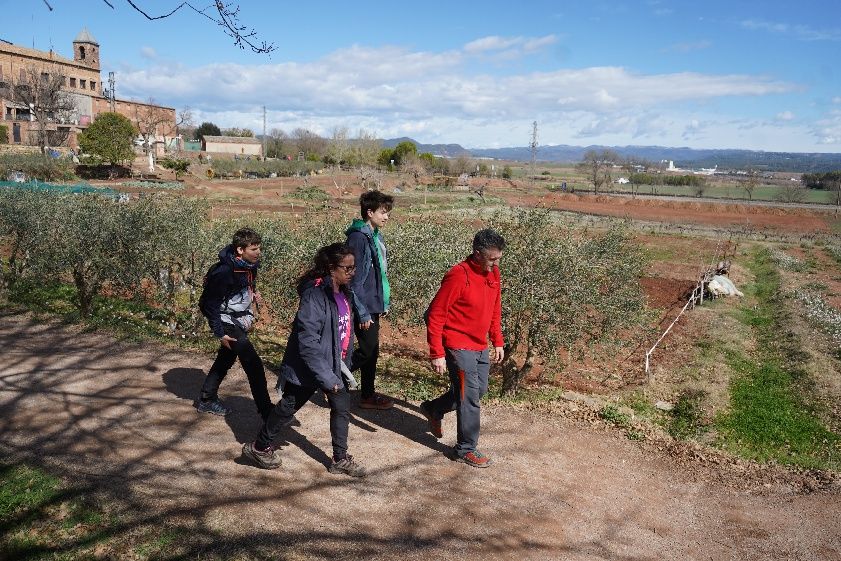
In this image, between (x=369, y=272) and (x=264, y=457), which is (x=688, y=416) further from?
(x=264, y=457)

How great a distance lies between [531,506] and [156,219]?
7013 mm

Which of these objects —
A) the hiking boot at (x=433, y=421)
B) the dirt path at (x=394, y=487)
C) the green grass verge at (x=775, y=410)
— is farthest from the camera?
the green grass verge at (x=775, y=410)

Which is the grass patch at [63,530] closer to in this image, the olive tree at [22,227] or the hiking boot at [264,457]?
the hiking boot at [264,457]

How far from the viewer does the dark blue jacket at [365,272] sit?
207 inches

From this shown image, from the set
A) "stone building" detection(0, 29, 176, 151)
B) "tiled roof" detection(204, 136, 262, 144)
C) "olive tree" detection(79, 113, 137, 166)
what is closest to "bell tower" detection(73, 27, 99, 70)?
"stone building" detection(0, 29, 176, 151)

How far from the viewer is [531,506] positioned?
4523mm

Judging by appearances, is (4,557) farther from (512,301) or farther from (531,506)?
(512,301)

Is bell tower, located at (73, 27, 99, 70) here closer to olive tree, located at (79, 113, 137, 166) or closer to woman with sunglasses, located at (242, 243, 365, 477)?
olive tree, located at (79, 113, 137, 166)

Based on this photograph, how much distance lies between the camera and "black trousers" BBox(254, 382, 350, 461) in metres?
4.34

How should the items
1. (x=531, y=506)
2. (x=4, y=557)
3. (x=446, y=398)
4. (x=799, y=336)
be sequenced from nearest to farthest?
(x=4, y=557)
(x=531, y=506)
(x=446, y=398)
(x=799, y=336)

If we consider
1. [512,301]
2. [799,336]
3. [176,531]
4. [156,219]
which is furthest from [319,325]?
[799,336]

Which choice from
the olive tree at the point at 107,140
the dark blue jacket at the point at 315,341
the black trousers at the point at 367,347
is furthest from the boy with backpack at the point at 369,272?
the olive tree at the point at 107,140

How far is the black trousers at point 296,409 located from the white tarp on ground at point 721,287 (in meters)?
16.7

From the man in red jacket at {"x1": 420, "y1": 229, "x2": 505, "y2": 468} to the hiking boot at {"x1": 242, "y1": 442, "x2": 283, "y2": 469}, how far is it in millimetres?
1352
